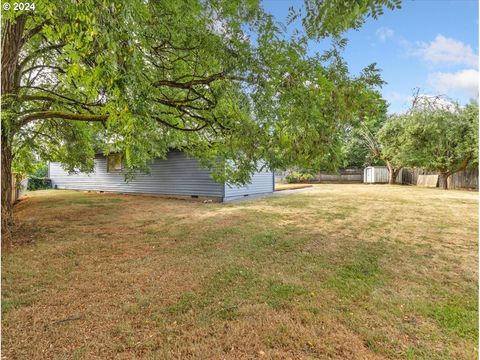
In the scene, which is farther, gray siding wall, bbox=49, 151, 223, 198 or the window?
the window

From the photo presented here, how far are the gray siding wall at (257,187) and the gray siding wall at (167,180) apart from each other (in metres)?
0.95

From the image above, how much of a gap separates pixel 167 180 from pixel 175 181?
0.57 metres

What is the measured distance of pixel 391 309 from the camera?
9.89ft

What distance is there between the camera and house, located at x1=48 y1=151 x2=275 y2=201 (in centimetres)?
1164

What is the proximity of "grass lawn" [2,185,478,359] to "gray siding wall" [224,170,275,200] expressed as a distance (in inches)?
209

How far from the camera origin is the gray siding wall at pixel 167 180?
38.6 feet

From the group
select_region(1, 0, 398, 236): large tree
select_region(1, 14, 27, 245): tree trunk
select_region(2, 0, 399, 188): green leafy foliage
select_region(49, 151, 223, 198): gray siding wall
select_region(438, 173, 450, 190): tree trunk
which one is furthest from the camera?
select_region(438, 173, 450, 190): tree trunk

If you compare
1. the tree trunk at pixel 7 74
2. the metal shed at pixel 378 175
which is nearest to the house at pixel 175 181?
the tree trunk at pixel 7 74

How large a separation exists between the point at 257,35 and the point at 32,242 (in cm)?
567

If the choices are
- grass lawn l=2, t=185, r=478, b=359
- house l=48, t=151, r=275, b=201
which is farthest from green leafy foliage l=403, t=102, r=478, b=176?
grass lawn l=2, t=185, r=478, b=359

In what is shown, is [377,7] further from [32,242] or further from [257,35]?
[32,242]

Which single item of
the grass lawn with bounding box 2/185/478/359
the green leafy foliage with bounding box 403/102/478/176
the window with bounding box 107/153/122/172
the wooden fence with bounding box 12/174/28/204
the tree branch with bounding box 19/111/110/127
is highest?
the green leafy foliage with bounding box 403/102/478/176

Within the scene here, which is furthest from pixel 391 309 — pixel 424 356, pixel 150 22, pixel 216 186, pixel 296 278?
pixel 216 186

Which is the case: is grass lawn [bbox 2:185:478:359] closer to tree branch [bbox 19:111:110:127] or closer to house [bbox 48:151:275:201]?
tree branch [bbox 19:111:110:127]
